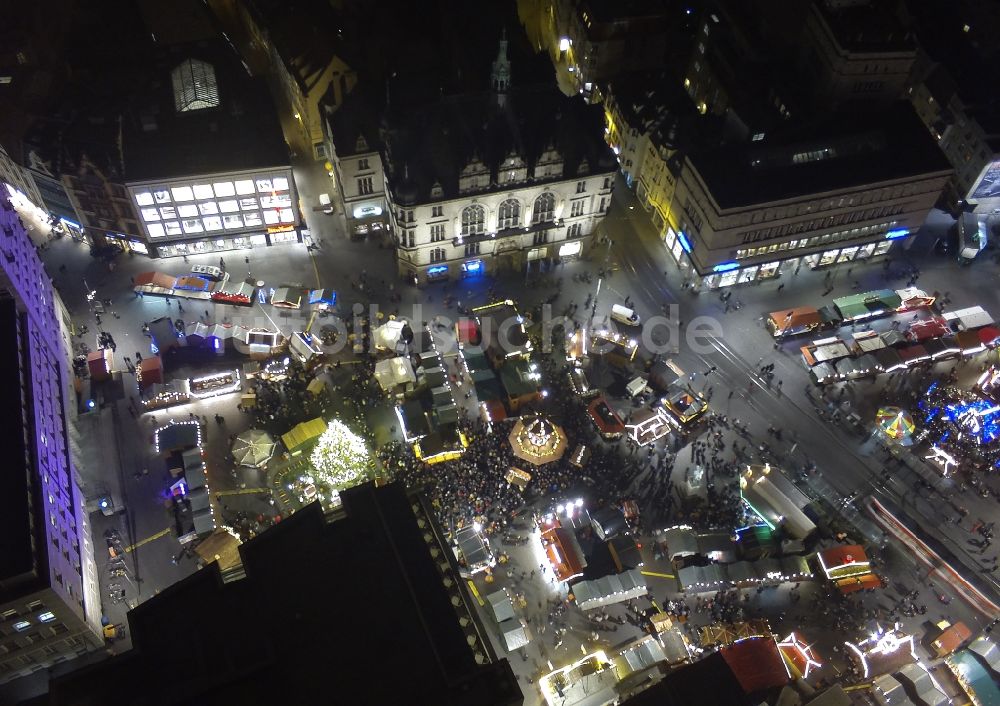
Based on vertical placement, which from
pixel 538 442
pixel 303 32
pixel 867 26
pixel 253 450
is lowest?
pixel 538 442

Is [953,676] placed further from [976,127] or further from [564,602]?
[976,127]

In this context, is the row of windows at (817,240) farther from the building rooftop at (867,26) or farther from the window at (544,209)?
the window at (544,209)

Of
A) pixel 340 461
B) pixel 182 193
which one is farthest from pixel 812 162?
pixel 182 193

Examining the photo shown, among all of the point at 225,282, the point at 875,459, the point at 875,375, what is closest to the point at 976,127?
the point at 875,375

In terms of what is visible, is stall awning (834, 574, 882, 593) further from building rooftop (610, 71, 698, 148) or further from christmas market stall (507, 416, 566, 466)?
building rooftop (610, 71, 698, 148)

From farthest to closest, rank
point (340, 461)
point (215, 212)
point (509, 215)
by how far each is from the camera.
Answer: point (215, 212)
point (509, 215)
point (340, 461)

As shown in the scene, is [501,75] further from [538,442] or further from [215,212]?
[538,442]

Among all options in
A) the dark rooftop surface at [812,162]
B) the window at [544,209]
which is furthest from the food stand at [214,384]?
the dark rooftop surface at [812,162]
